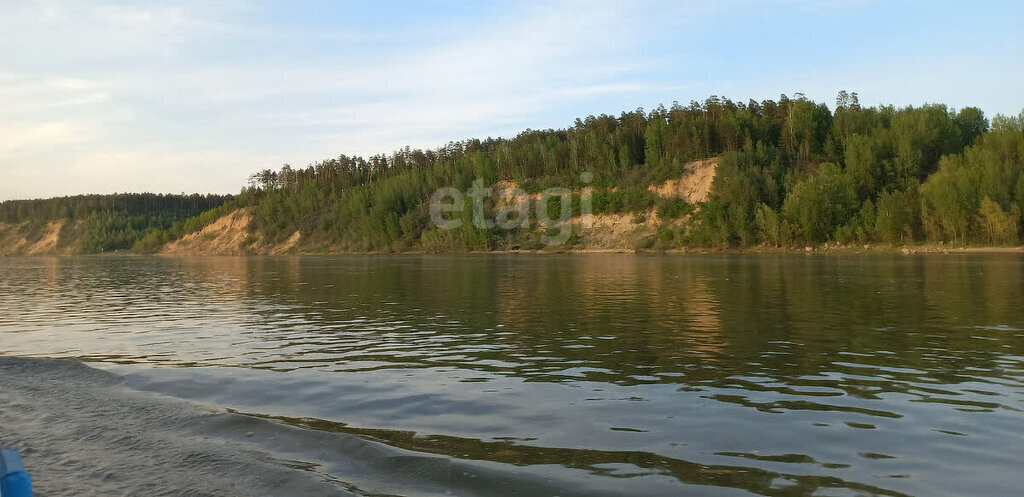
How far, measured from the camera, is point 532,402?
15.1 metres

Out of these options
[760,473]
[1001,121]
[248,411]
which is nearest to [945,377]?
[760,473]

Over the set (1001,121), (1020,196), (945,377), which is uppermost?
(1001,121)

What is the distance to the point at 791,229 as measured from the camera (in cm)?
12631

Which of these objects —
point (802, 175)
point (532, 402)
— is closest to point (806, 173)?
point (802, 175)

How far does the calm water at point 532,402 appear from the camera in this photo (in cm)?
1005

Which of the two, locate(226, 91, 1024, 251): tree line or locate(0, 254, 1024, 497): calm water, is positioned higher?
locate(226, 91, 1024, 251): tree line

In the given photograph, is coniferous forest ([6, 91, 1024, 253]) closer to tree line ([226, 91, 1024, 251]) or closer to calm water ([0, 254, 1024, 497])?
tree line ([226, 91, 1024, 251])

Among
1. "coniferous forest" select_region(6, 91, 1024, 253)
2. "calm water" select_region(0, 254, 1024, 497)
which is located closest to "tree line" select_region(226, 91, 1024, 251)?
"coniferous forest" select_region(6, 91, 1024, 253)

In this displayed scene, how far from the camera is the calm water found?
10.1 meters

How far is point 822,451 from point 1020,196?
372 ft

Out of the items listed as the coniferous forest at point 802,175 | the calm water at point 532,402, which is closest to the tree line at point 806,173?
the coniferous forest at point 802,175

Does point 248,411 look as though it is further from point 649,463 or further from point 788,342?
point 788,342

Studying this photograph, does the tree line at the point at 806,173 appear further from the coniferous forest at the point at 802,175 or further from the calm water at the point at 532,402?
the calm water at the point at 532,402

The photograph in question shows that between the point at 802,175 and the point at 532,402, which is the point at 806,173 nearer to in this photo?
the point at 802,175
